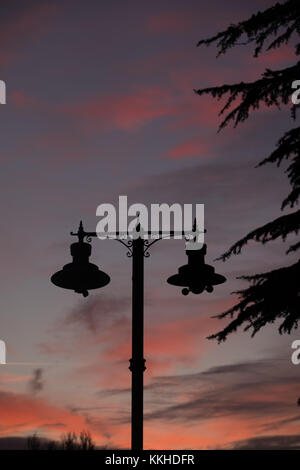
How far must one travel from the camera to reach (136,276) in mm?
9617

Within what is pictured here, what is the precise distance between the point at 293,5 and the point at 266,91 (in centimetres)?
137

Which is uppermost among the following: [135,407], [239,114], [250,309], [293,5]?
[293,5]

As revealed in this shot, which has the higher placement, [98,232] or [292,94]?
[292,94]

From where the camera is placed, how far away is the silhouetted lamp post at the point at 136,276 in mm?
9391

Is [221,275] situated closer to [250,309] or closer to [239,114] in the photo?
[250,309]

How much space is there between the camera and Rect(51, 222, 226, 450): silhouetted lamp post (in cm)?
939

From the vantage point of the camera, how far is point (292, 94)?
33.7ft
